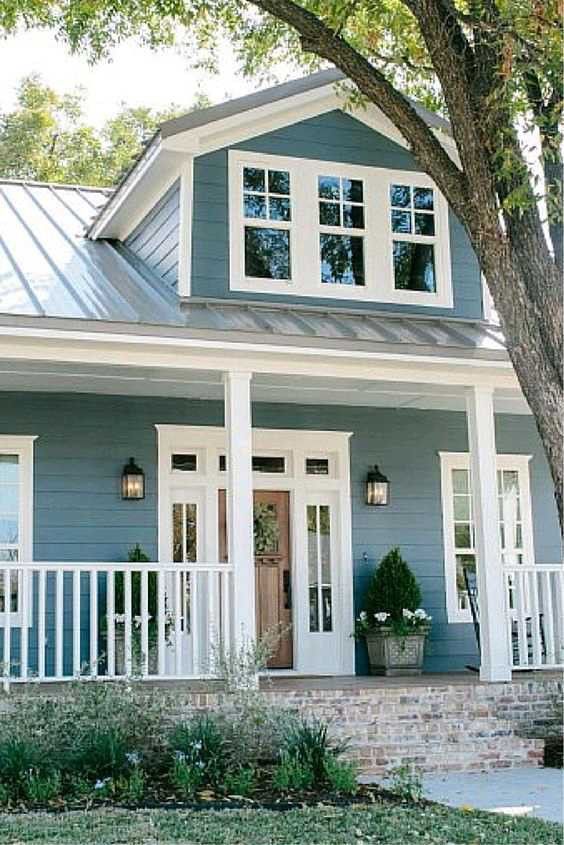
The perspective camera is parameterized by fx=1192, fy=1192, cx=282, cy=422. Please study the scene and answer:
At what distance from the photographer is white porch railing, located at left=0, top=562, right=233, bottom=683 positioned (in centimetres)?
931

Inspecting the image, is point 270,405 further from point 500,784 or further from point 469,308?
point 500,784

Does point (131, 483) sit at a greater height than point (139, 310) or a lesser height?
lesser

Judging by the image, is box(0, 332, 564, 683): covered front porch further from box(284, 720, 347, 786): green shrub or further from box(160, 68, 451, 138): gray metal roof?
box(160, 68, 451, 138): gray metal roof

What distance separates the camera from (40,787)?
24.1 ft

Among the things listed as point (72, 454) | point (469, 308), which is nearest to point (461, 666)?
point (469, 308)

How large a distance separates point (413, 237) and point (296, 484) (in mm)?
2804

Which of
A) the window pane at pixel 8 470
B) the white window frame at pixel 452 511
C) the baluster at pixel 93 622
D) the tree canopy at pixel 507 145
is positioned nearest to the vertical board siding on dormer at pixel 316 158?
the white window frame at pixel 452 511

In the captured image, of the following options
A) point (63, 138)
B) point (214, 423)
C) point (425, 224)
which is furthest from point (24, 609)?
point (63, 138)

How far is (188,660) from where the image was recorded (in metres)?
11.4

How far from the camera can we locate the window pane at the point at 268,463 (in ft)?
40.1

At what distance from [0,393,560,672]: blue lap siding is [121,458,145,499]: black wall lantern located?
3.4 inches

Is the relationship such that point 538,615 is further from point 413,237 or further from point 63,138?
point 63,138

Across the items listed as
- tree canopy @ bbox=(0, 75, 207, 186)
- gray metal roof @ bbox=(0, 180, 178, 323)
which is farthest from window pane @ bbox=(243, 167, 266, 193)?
tree canopy @ bbox=(0, 75, 207, 186)

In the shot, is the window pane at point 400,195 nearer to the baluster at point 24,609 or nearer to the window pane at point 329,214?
the window pane at point 329,214
